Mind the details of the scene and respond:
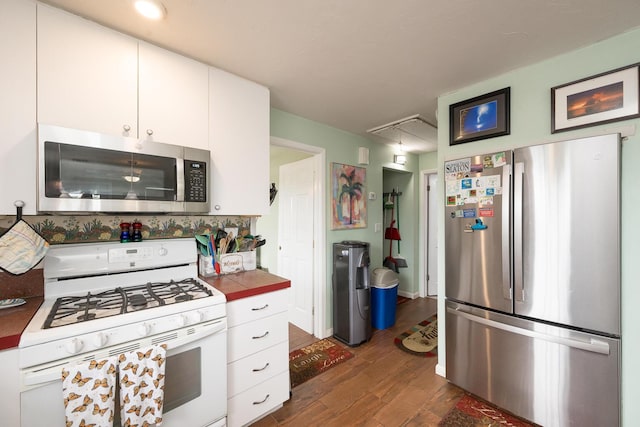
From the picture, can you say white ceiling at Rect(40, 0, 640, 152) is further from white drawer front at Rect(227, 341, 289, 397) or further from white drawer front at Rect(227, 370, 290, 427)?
white drawer front at Rect(227, 370, 290, 427)

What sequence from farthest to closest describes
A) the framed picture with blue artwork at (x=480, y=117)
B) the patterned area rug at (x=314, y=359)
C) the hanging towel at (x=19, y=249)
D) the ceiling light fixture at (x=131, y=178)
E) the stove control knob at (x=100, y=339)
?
1. the patterned area rug at (x=314, y=359)
2. the framed picture with blue artwork at (x=480, y=117)
3. the ceiling light fixture at (x=131, y=178)
4. the hanging towel at (x=19, y=249)
5. the stove control knob at (x=100, y=339)

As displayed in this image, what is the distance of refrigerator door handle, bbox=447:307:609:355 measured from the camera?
1476mm

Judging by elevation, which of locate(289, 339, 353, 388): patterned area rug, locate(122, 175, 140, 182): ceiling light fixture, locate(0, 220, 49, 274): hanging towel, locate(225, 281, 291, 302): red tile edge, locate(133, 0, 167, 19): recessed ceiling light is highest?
locate(133, 0, 167, 19): recessed ceiling light

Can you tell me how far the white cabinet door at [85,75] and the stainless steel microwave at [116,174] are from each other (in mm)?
115

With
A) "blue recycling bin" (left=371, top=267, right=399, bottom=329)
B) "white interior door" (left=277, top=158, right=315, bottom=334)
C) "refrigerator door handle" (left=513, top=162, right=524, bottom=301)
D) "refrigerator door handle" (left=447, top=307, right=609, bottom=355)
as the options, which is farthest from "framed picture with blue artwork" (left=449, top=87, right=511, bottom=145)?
"blue recycling bin" (left=371, top=267, right=399, bottom=329)

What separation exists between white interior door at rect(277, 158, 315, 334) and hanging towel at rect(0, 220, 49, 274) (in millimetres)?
2230

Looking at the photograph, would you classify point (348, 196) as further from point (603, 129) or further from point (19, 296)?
point (19, 296)

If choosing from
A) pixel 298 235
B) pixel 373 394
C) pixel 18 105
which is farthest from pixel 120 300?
pixel 298 235

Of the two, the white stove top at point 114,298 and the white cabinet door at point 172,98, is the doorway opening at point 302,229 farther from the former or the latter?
the white stove top at point 114,298

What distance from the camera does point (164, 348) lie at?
1225 mm

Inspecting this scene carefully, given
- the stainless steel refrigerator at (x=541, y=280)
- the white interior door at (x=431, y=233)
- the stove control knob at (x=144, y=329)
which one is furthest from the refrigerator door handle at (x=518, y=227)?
the white interior door at (x=431, y=233)

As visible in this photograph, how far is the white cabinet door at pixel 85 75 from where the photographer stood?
1264 mm

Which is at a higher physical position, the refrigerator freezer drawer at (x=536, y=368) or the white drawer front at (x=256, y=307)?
the white drawer front at (x=256, y=307)

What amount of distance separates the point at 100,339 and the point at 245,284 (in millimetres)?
789
